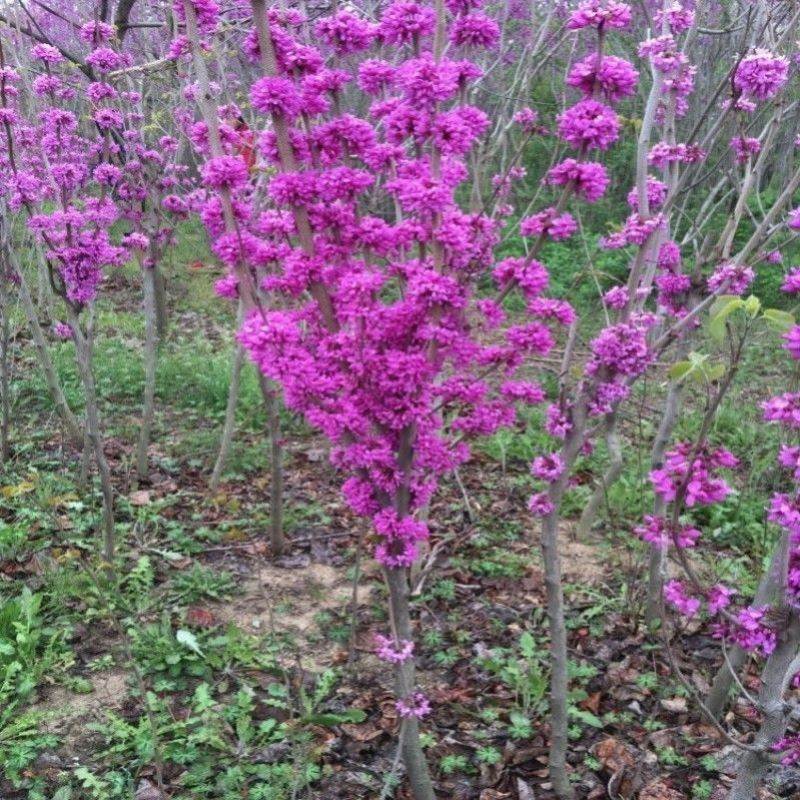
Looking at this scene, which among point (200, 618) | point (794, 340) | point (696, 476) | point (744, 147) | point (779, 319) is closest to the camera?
point (779, 319)

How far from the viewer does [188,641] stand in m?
3.22

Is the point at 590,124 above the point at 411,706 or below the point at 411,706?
above

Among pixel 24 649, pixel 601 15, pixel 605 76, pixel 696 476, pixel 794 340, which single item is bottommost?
pixel 24 649

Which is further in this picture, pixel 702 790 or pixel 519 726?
pixel 519 726

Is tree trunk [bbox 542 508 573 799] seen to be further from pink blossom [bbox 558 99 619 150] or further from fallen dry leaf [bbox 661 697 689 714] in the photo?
pink blossom [bbox 558 99 619 150]

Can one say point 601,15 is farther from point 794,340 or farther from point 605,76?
point 794,340

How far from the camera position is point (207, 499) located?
185 inches

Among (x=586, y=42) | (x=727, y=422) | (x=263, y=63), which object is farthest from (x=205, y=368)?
(x=586, y=42)

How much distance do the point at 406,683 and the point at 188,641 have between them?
4.37 feet

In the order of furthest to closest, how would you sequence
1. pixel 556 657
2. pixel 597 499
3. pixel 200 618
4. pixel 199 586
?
pixel 597 499, pixel 199 586, pixel 200 618, pixel 556 657

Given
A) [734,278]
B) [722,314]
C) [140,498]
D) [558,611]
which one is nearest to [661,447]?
[734,278]

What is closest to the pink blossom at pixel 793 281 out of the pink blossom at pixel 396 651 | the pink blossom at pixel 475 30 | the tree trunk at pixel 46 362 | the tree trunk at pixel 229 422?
the pink blossom at pixel 475 30

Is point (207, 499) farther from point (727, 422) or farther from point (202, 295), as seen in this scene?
point (202, 295)

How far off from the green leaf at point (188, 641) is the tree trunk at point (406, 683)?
3.93ft
